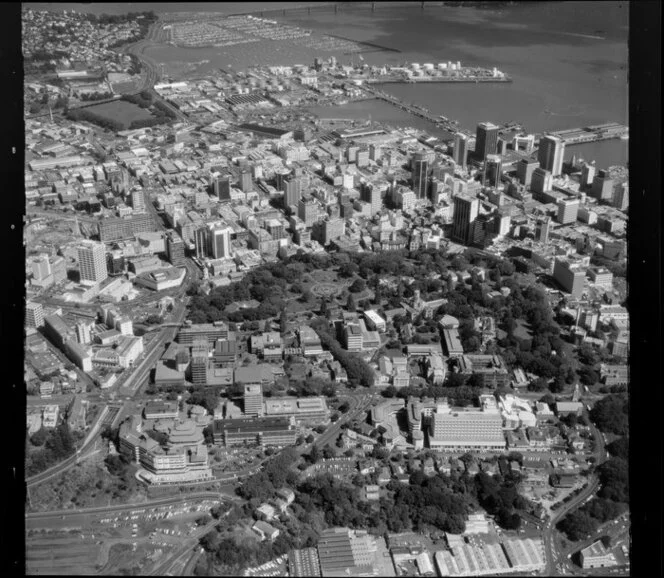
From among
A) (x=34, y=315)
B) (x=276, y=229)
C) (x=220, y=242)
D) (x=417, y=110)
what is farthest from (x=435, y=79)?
(x=34, y=315)

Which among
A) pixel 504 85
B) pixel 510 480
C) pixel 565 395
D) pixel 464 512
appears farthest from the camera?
pixel 504 85

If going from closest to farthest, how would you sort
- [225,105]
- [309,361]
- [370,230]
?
[309,361], [370,230], [225,105]

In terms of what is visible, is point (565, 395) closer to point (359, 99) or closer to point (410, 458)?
point (410, 458)

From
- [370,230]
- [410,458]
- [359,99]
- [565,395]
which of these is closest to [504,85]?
[359,99]

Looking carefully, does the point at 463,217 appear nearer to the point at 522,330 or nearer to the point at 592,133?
the point at 522,330

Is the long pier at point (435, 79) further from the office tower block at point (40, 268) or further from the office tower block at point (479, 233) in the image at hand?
the office tower block at point (40, 268)

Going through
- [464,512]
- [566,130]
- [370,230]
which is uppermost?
[566,130]
